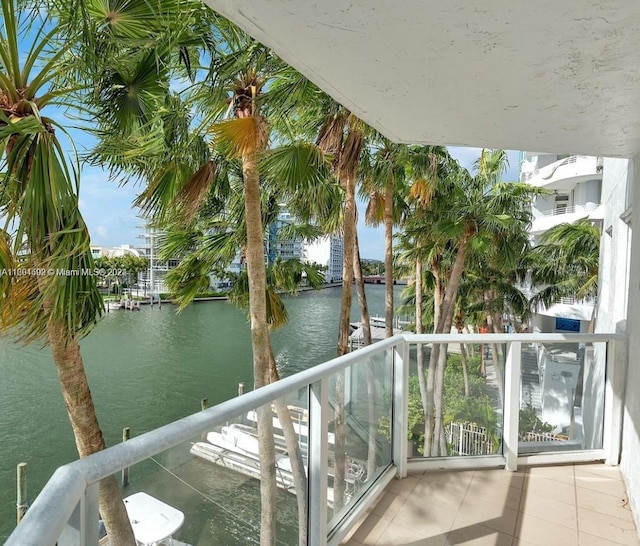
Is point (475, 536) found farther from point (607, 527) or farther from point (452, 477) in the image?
point (607, 527)

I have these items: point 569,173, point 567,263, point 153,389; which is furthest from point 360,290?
point 569,173

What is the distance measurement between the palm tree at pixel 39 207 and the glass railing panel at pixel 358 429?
1909 mm

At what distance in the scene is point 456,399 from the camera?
3.17 m

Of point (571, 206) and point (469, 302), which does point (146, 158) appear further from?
point (571, 206)

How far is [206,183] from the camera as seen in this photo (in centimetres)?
519

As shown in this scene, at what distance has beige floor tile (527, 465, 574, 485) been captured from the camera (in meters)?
2.88

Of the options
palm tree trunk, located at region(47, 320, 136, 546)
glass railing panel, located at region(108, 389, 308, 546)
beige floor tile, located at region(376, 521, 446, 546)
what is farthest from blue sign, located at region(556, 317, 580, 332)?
glass railing panel, located at region(108, 389, 308, 546)

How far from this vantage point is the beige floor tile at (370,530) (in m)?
2.22

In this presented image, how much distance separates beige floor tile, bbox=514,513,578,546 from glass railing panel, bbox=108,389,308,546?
4.19 ft

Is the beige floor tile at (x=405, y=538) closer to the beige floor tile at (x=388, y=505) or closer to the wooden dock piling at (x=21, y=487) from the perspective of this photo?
the beige floor tile at (x=388, y=505)

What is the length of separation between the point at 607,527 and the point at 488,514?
0.65m

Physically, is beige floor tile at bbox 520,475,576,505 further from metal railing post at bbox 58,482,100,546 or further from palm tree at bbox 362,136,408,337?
palm tree at bbox 362,136,408,337

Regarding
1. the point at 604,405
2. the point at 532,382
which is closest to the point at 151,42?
the point at 532,382

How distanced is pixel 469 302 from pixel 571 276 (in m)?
4.32
